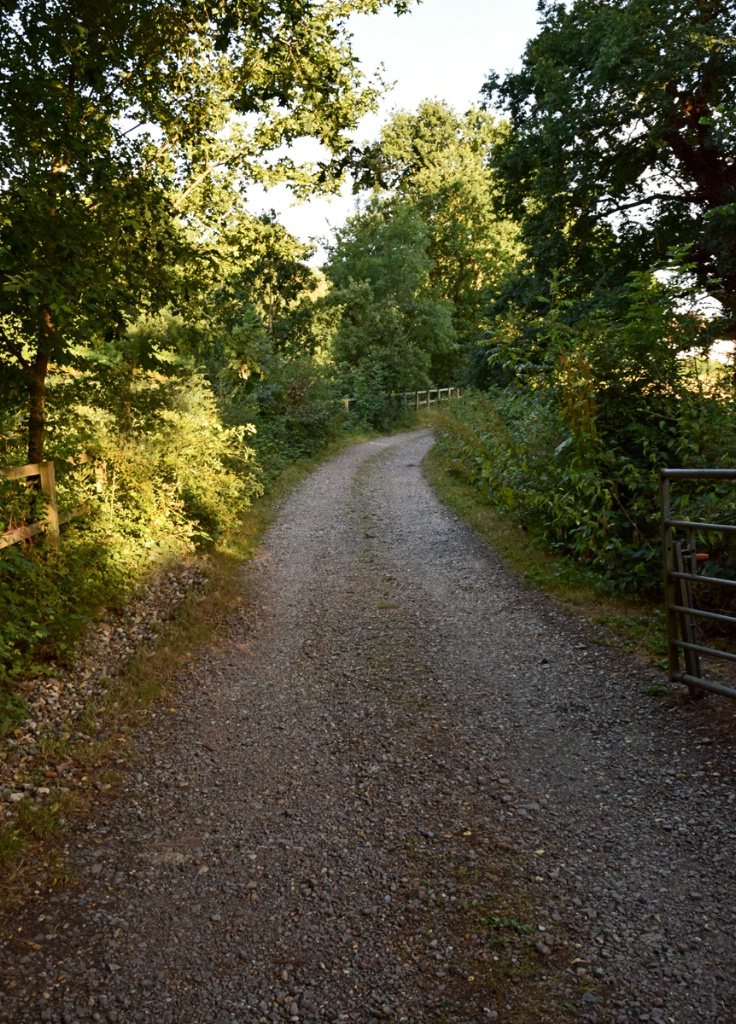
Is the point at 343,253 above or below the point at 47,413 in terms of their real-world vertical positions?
above

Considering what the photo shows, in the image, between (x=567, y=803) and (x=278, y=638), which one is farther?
(x=278, y=638)

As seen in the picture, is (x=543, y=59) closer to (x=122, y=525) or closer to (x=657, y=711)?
(x=122, y=525)

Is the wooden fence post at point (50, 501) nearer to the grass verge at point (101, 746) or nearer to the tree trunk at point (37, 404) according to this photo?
the tree trunk at point (37, 404)

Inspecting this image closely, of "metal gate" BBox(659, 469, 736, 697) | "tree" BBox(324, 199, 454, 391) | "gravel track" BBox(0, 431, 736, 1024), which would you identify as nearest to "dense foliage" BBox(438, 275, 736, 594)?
"metal gate" BBox(659, 469, 736, 697)

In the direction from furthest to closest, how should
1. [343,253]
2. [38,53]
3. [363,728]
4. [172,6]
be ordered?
1. [343,253]
2. [172,6]
3. [38,53]
4. [363,728]

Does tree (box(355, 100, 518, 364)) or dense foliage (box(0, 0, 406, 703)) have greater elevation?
tree (box(355, 100, 518, 364))

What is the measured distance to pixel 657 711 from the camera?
4.80 metres

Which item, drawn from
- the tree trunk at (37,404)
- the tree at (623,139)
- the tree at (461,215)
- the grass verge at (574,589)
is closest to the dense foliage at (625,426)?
the grass verge at (574,589)

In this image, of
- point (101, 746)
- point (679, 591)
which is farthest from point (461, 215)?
point (101, 746)

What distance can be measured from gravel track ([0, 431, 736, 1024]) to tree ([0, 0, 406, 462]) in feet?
10.3

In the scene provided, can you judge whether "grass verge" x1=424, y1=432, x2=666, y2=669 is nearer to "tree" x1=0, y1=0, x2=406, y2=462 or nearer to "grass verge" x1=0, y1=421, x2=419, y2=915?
"grass verge" x1=0, y1=421, x2=419, y2=915

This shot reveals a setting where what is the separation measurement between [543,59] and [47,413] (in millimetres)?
14961

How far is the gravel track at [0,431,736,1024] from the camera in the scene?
2672 mm

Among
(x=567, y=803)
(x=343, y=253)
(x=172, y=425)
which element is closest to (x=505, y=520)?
(x=172, y=425)
